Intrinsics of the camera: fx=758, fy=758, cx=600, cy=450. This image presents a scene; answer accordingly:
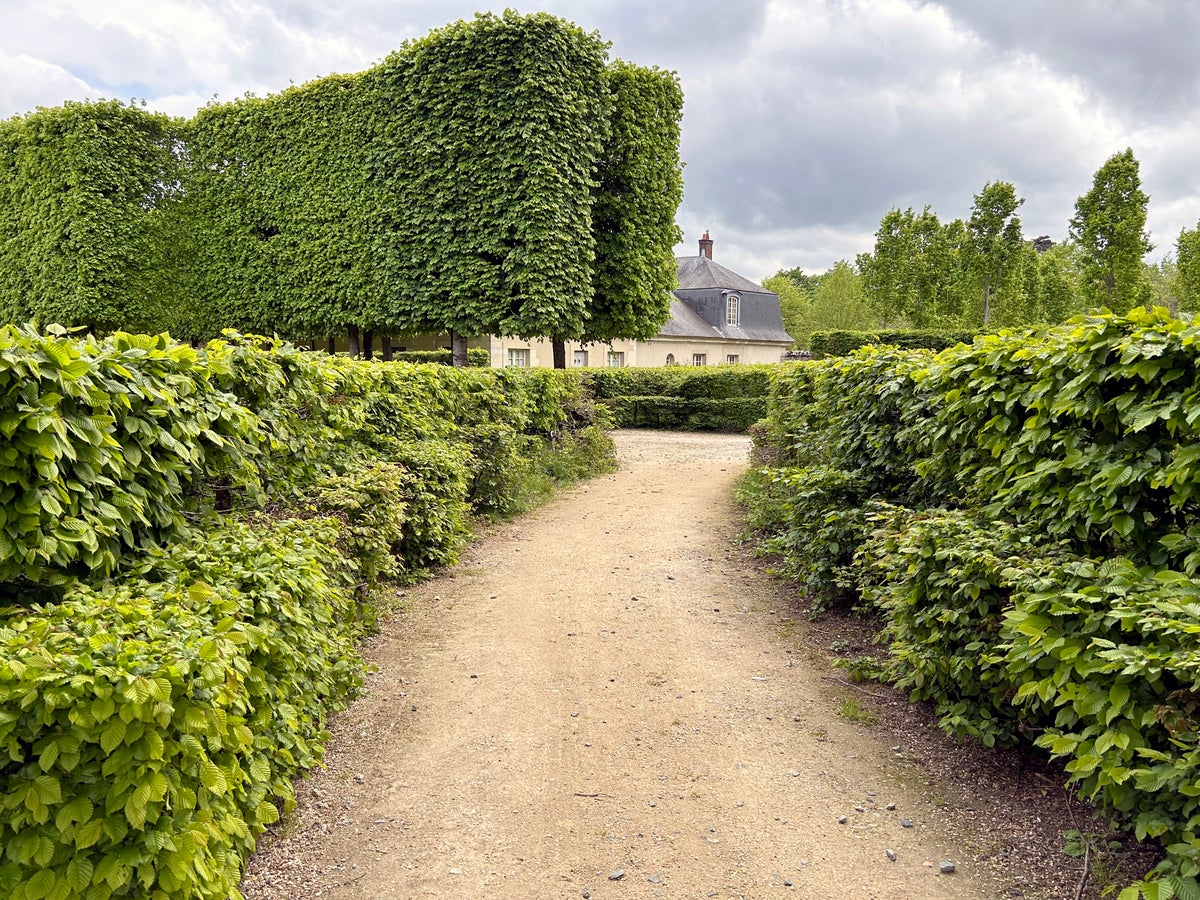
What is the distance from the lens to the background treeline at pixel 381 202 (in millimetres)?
15961

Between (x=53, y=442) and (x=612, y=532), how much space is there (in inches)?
259

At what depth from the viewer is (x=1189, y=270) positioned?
95.6 feet

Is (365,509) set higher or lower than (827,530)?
higher

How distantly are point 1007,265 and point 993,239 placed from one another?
3.76 feet

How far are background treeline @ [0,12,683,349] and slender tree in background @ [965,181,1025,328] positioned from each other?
16.7 m

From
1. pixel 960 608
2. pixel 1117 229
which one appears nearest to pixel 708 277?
pixel 1117 229

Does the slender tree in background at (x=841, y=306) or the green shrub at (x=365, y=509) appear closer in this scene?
the green shrub at (x=365, y=509)

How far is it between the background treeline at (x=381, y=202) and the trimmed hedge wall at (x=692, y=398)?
2.38m

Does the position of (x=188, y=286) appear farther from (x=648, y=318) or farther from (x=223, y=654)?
(x=223, y=654)

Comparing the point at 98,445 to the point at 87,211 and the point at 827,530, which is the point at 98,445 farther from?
the point at 87,211

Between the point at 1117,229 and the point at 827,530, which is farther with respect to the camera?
the point at 1117,229

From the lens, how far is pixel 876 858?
10.4 feet

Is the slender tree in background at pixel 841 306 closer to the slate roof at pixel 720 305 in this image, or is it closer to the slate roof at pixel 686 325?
the slate roof at pixel 720 305

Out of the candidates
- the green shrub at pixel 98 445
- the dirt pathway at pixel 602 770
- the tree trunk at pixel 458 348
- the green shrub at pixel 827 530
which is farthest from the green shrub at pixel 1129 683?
the tree trunk at pixel 458 348
